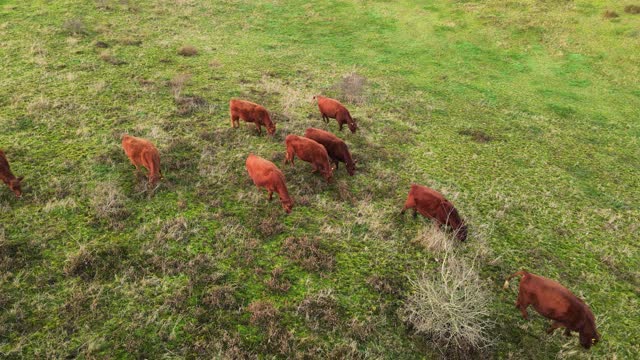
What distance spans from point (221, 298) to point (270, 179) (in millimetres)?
3370

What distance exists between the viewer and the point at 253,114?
517 inches

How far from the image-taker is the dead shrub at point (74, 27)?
20375 millimetres

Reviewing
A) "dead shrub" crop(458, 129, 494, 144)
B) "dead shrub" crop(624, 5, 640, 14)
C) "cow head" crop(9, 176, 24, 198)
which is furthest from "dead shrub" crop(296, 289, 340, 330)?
"dead shrub" crop(624, 5, 640, 14)

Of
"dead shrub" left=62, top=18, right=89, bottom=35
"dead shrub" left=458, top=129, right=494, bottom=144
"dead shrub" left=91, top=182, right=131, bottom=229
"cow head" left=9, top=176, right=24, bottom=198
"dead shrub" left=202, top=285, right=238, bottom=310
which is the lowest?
"dead shrub" left=458, top=129, right=494, bottom=144

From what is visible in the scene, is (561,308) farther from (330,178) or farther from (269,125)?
(269,125)

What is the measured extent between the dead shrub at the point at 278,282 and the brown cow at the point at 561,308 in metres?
4.70

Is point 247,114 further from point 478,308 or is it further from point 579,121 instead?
point 579,121

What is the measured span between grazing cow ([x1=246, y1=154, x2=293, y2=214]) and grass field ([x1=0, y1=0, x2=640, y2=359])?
351mm

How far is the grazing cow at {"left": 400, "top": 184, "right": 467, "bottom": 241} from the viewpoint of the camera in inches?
371

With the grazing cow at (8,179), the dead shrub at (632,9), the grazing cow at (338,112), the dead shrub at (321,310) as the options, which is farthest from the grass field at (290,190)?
the dead shrub at (632,9)

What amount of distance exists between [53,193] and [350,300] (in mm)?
7635

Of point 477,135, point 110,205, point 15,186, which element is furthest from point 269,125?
point 477,135

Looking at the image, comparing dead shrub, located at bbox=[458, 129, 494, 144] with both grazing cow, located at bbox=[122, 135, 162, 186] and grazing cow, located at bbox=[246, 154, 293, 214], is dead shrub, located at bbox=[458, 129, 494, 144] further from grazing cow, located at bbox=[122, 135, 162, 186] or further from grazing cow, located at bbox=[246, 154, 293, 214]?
grazing cow, located at bbox=[122, 135, 162, 186]

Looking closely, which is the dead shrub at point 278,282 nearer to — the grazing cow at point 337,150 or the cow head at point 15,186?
the grazing cow at point 337,150
